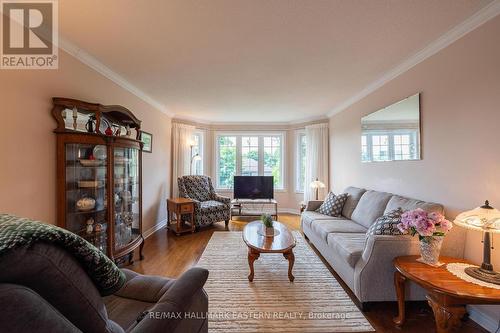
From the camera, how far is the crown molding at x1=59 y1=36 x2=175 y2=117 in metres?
2.17

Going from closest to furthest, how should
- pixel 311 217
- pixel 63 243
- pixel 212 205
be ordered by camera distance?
pixel 63 243 → pixel 311 217 → pixel 212 205

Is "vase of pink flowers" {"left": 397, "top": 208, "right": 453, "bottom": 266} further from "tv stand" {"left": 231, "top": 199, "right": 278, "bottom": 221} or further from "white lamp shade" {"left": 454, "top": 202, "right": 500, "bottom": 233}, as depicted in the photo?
"tv stand" {"left": 231, "top": 199, "right": 278, "bottom": 221}

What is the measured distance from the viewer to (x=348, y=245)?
7.32 ft

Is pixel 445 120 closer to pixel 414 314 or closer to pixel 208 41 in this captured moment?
pixel 414 314

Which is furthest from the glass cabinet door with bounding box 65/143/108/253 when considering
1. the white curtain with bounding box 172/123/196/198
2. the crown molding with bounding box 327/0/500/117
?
the crown molding with bounding box 327/0/500/117

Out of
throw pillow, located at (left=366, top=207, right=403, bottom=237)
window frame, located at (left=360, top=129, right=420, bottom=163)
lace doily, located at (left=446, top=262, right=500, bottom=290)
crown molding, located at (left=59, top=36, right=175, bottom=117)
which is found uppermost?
crown molding, located at (left=59, top=36, right=175, bottom=117)

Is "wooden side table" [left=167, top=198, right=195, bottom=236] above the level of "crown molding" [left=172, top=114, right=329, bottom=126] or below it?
below

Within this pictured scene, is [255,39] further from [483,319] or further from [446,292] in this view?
[483,319]

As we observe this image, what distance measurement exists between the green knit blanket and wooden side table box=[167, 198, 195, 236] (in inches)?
127

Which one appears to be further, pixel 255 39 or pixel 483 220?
pixel 255 39

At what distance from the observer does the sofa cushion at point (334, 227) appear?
2.74 meters

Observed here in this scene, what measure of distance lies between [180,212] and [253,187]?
1962 mm

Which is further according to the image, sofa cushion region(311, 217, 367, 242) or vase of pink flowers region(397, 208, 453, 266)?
sofa cushion region(311, 217, 367, 242)

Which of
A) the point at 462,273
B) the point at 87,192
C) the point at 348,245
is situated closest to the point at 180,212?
the point at 87,192
